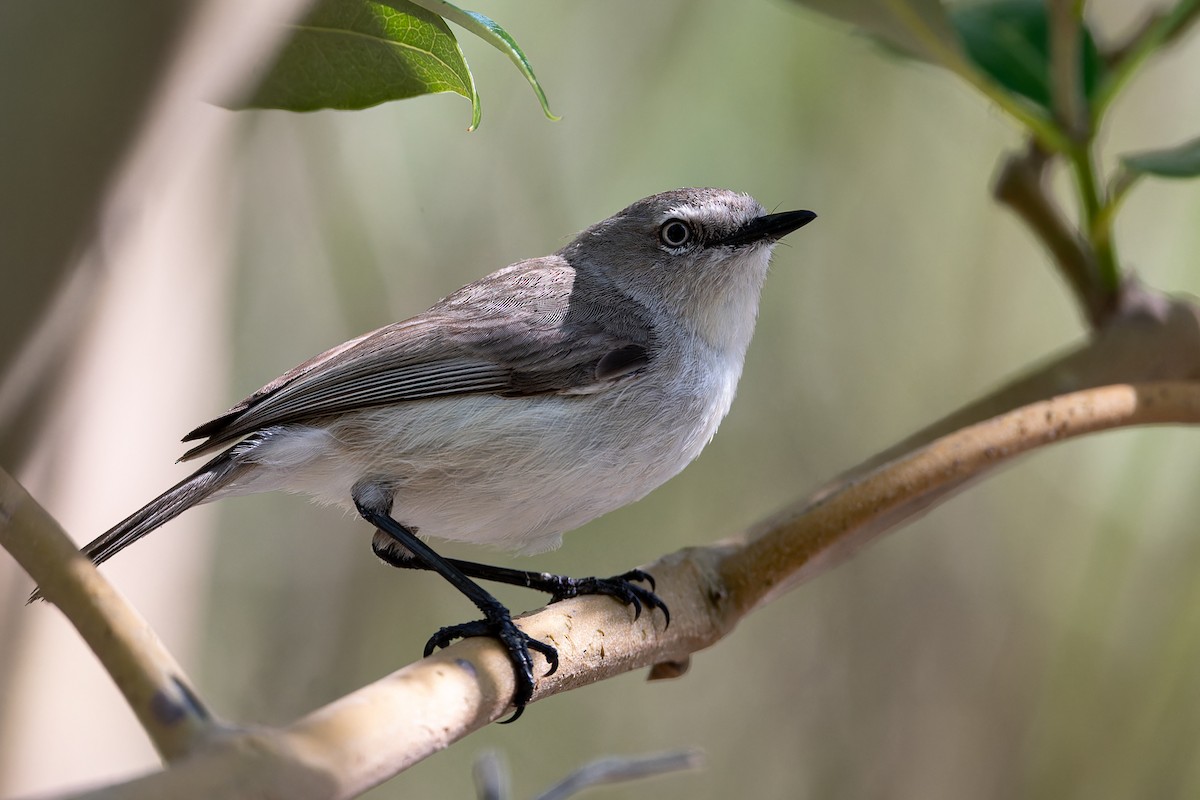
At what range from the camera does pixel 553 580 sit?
93.5 inches

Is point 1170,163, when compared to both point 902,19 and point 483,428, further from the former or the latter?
point 483,428

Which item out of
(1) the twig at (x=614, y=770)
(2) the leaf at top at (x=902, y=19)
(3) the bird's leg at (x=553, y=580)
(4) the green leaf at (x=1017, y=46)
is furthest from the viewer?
(4) the green leaf at (x=1017, y=46)

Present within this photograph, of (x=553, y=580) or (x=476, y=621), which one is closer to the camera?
(x=476, y=621)

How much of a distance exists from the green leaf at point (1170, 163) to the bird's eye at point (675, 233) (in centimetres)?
95

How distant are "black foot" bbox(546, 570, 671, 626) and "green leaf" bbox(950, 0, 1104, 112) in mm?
1344

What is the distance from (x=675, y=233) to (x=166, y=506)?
4.35ft

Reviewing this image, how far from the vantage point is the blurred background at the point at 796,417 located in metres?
4.12

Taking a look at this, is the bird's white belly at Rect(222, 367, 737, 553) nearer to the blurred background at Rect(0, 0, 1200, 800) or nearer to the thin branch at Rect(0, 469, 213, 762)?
the thin branch at Rect(0, 469, 213, 762)

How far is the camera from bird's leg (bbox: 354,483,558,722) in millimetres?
1634

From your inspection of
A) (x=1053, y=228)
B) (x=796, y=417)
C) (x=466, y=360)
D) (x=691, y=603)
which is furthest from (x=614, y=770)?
(x=796, y=417)

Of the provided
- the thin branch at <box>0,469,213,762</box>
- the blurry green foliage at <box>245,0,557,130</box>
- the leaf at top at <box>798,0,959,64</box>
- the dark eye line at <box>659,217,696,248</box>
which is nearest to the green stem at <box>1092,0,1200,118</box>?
the leaf at top at <box>798,0,959,64</box>

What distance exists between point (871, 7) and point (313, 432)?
1315 mm

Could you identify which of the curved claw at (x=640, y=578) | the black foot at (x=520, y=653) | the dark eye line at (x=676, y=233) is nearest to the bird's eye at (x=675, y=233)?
the dark eye line at (x=676, y=233)

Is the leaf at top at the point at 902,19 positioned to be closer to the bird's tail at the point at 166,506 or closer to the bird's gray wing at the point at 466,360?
the bird's gray wing at the point at 466,360
